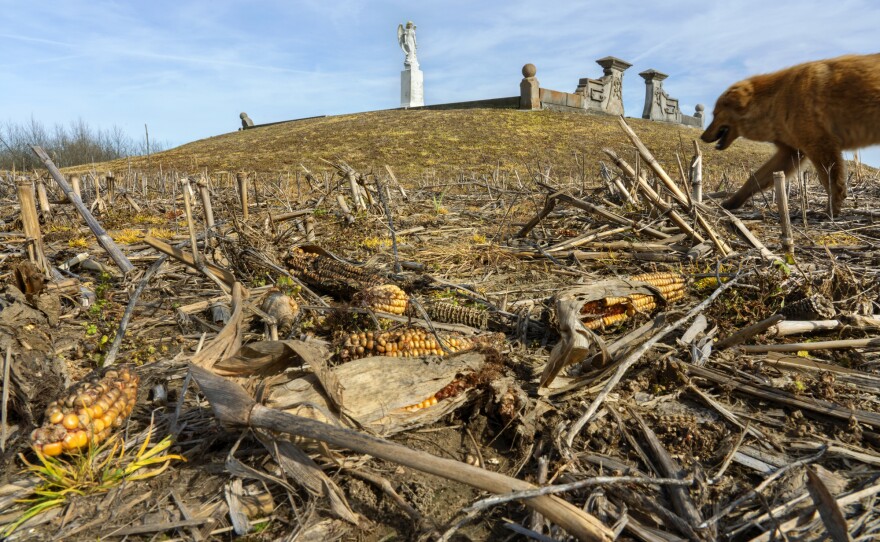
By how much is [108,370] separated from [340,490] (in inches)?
52.1

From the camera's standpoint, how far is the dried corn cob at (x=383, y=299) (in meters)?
3.62

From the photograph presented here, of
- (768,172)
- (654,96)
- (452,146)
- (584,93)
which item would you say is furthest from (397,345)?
(654,96)

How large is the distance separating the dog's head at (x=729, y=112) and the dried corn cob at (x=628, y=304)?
5.19 m

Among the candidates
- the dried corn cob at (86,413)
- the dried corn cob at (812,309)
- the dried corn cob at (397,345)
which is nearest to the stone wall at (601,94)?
the dried corn cob at (812,309)

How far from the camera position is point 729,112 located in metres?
7.83

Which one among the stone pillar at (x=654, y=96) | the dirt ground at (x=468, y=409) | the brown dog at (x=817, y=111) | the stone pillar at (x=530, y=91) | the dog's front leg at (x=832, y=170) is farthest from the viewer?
the stone pillar at (x=654, y=96)

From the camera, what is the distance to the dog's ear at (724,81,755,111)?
7602mm

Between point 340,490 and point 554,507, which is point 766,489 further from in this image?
point 340,490

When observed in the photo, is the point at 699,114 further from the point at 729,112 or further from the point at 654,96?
the point at 729,112

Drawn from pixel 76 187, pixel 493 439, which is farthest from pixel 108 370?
pixel 76 187

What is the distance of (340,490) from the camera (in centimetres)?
207

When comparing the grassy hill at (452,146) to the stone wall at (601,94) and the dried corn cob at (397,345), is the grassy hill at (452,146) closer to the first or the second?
the stone wall at (601,94)

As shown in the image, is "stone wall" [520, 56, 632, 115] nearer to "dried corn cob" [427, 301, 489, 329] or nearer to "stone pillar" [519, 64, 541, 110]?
"stone pillar" [519, 64, 541, 110]

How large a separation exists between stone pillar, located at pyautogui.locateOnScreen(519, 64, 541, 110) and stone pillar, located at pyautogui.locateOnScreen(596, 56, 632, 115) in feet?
13.9
